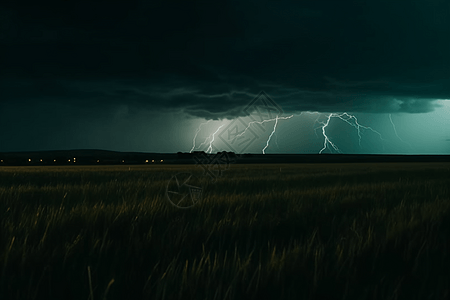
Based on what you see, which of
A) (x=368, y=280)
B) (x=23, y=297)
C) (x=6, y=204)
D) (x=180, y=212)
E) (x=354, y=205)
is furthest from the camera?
(x=354, y=205)

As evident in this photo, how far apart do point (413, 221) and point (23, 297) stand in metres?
3.71

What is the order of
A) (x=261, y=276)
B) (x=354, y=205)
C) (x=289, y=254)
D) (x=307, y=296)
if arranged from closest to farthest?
(x=307, y=296) → (x=261, y=276) → (x=289, y=254) → (x=354, y=205)

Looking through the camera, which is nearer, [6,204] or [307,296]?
[307,296]

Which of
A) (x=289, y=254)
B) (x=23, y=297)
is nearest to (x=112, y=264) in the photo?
(x=23, y=297)

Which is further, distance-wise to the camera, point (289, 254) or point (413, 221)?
point (413, 221)

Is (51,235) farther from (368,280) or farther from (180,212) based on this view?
(368,280)

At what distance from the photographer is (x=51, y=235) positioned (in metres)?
2.80

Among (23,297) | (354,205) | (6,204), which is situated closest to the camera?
(23,297)

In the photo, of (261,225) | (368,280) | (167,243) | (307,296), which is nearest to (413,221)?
(261,225)

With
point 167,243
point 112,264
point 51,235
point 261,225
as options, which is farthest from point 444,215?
point 51,235

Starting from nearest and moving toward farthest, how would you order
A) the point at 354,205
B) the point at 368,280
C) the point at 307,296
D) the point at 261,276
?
1. the point at 307,296
2. the point at 261,276
3. the point at 368,280
4. the point at 354,205

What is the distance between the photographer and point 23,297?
5.27 ft

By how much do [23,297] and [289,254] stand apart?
159 centimetres

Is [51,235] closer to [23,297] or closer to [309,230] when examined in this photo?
[23,297]
